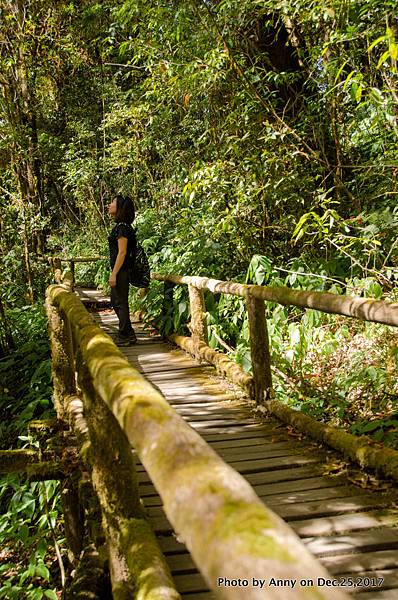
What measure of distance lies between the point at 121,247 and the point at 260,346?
2725 mm

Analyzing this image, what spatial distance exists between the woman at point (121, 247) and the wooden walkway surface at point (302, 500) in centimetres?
213

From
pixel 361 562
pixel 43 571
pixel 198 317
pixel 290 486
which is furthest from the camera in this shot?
pixel 198 317

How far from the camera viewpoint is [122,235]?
21.9 feet

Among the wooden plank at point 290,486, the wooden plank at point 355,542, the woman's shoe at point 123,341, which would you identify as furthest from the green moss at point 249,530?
the woman's shoe at point 123,341

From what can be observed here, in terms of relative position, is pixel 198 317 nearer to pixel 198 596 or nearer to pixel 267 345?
pixel 267 345

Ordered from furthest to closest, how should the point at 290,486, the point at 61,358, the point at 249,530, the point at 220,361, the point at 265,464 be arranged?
the point at 220,361
the point at 61,358
the point at 265,464
the point at 290,486
the point at 249,530

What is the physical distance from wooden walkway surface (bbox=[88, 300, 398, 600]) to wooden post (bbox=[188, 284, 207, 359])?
1.43 m

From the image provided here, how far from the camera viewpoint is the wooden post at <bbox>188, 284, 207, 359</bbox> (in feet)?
21.5

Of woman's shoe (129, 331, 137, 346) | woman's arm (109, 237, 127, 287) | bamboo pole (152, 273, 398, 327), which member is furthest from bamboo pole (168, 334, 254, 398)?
woman's arm (109, 237, 127, 287)

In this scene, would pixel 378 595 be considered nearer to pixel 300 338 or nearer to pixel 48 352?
pixel 300 338

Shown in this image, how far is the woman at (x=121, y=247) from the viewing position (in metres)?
6.66

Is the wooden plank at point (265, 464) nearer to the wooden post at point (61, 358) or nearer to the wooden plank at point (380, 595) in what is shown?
the wooden plank at point (380, 595)

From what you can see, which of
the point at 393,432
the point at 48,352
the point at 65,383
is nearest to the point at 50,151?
the point at 48,352

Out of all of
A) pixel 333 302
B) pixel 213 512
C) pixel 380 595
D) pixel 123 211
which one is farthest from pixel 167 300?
pixel 213 512
